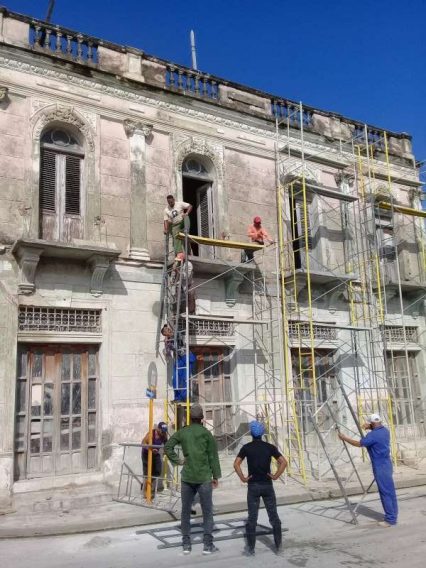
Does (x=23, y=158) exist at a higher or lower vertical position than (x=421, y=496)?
higher

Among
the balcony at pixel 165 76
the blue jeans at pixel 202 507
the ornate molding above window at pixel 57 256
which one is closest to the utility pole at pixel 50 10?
the balcony at pixel 165 76

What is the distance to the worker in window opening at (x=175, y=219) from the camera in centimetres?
1120

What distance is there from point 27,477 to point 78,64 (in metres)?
7.91

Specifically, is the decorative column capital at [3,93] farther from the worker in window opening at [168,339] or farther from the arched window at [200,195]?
the worker in window opening at [168,339]

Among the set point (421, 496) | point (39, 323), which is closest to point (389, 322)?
point (421, 496)

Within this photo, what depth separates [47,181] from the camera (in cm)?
1105

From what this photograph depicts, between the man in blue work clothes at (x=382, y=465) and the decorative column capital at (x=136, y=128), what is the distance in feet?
24.2

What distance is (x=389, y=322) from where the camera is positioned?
14.9 m

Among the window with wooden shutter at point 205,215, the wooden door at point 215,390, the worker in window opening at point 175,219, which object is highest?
the window with wooden shutter at point 205,215

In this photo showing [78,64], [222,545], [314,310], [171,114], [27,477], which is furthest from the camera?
[314,310]

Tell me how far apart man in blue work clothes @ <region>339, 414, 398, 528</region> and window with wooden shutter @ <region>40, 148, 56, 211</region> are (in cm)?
691

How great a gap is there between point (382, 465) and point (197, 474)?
2.91 m

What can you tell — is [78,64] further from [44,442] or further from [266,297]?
[44,442]

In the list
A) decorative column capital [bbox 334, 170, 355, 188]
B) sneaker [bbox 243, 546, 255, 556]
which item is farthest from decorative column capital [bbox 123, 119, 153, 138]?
sneaker [bbox 243, 546, 255, 556]
